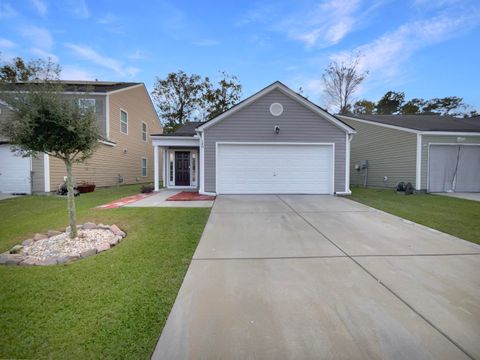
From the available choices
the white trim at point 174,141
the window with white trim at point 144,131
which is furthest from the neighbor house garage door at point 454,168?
the window with white trim at point 144,131

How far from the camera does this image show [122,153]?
53.4 feet

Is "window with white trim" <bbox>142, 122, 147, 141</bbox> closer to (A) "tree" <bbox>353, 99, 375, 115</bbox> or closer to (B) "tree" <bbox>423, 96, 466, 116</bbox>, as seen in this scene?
(A) "tree" <bbox>353, 99, 375, 115</bbox>

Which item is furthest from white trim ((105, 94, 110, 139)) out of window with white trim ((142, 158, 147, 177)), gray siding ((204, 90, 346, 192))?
gray siding ((204, 90, 346, 192))

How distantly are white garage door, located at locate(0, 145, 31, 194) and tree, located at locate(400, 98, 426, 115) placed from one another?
4261cm

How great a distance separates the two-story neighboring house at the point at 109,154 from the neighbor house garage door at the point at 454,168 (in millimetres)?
13918

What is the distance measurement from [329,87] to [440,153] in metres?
17.4

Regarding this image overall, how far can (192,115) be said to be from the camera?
2783cm

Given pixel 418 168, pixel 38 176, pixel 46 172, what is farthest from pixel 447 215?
pixel 38 176

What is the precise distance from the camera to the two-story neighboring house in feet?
35.6

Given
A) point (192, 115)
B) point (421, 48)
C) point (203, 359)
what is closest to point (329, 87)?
point (421, 48)

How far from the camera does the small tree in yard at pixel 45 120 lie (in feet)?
12.6

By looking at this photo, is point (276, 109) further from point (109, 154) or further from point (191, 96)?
point (191, 96)

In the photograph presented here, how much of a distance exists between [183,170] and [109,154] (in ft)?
17.2

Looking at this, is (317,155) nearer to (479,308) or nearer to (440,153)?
(440,153)
